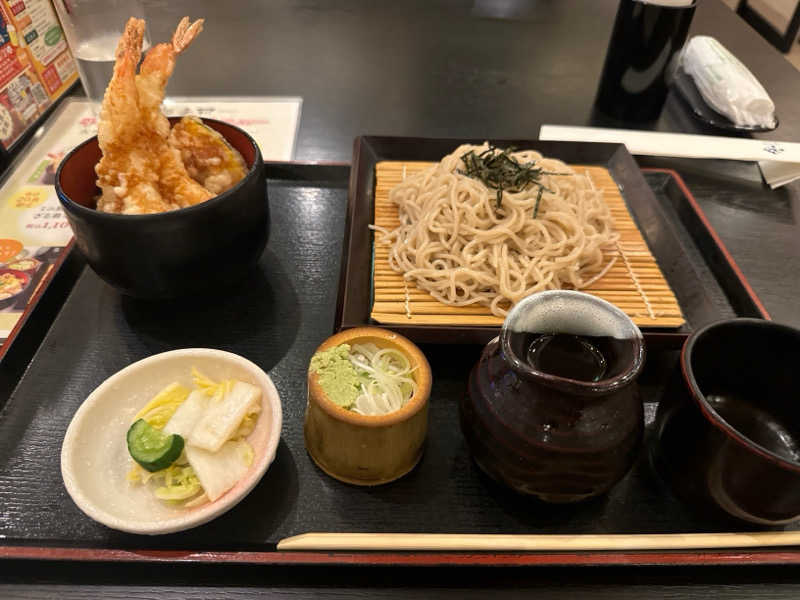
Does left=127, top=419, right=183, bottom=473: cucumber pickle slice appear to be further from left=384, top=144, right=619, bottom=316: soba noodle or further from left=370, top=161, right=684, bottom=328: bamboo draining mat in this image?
left=384, top=144, right=619, bottom=316: soba noodle

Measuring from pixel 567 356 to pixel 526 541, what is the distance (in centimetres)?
33

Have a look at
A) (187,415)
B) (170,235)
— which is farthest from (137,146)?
(187,415)

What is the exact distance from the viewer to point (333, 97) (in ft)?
8.04

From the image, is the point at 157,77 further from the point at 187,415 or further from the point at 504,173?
the point at 504,173

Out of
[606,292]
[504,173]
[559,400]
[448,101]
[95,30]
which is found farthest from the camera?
[448,101]

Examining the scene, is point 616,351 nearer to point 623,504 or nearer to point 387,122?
point 623,504

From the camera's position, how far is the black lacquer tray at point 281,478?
0.94m

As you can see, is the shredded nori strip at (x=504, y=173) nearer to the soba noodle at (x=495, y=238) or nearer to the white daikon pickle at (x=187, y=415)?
the soba noodle at (x=495, y=238)

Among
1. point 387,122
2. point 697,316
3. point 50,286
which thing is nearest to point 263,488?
point 50,286

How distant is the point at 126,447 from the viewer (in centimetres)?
105

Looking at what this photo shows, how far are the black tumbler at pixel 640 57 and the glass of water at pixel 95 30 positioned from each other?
2003mm

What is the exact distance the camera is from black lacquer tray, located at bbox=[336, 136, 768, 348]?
1272 mm

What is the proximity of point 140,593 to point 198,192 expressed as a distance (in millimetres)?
841

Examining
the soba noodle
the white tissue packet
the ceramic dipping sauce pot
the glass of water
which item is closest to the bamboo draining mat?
the soba noodle
